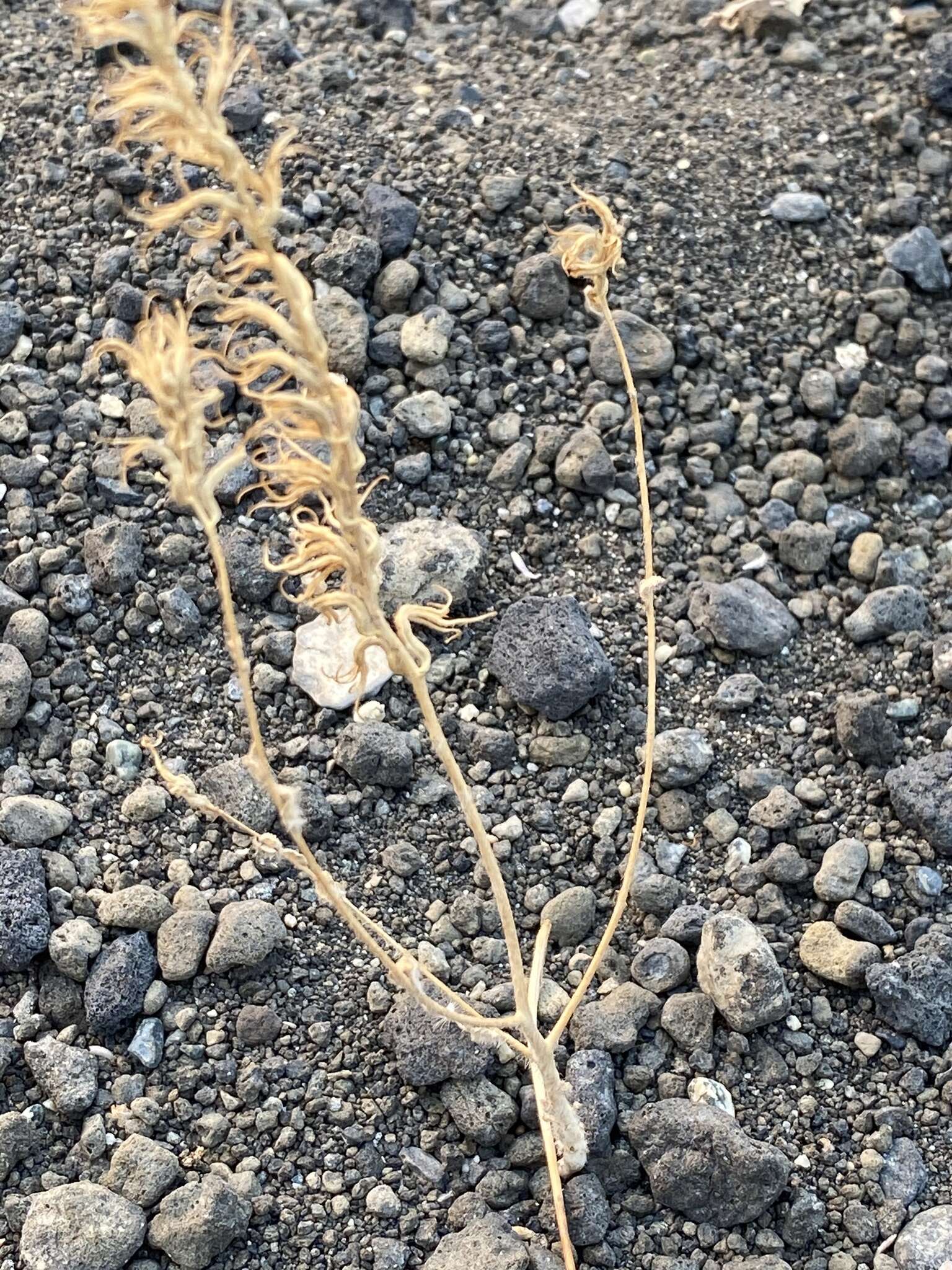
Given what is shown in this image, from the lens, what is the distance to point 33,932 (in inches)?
102

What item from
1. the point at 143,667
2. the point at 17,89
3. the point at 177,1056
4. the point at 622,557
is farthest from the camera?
the point at 17,89

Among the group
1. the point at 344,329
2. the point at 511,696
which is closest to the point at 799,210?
the point at 344,329

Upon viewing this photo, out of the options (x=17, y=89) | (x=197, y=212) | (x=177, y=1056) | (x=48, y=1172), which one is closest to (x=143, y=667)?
(x=177, y=1056)

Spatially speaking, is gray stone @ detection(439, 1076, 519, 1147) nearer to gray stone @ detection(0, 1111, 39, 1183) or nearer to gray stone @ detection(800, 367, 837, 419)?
gray stone @ detection(0, 1111, 39, 1183)

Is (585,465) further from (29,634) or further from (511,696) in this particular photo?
(29,634)

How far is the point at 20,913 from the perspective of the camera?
102 inches

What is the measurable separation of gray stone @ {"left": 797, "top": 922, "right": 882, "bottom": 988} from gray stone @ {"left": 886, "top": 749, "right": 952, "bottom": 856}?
0.30 meters

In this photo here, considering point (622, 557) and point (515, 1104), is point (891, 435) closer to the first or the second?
point (622, 557)

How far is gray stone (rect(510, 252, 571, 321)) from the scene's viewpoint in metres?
3.61

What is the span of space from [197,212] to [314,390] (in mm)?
2390

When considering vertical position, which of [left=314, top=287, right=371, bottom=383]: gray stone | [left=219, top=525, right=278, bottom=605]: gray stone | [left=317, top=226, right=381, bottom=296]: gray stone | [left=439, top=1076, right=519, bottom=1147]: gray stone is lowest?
[left=439, top=1076, right=519, bottom=1147]: gray stone

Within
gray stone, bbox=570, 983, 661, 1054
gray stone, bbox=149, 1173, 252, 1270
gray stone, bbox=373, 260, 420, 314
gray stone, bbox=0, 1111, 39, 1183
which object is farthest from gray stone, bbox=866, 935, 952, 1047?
gray stone, bbox=373, 260, 420, 314

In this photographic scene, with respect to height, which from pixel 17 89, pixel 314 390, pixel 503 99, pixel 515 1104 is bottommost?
pixel 515 1104

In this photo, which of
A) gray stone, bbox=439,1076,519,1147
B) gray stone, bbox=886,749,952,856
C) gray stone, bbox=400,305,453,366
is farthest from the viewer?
gray stone, bbox=400,305,453,366
